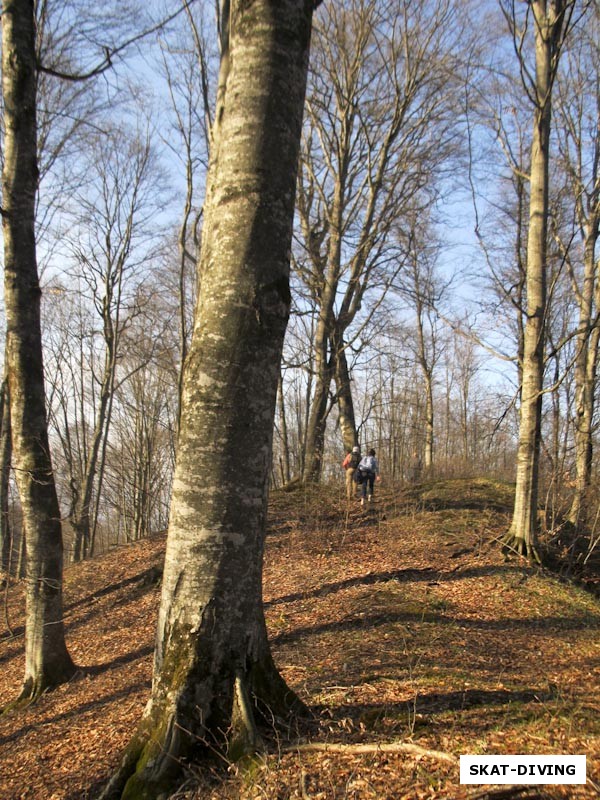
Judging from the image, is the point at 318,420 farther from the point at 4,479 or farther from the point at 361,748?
the point at 361,748

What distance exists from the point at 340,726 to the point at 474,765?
2.90 feet

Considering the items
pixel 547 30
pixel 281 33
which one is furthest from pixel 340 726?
Result: pixel 547 30

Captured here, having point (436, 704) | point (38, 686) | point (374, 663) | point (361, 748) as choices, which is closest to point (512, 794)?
point (361, 748)

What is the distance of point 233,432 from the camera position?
3.20 meters

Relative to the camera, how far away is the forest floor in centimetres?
304

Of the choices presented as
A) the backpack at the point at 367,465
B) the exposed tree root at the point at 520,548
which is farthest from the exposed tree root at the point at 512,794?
the backpack at the point at 367,465

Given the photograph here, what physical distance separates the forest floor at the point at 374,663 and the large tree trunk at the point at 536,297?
81 centimetres

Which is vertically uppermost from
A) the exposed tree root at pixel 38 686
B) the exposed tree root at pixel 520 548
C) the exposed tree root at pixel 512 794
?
the exposed tree root at pixel 520 548

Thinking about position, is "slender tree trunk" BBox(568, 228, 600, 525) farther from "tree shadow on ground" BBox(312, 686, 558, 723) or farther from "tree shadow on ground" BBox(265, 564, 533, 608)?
"tree shadow on ground" BBox(312, 686, 558, 723)

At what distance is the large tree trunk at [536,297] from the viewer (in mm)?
8141

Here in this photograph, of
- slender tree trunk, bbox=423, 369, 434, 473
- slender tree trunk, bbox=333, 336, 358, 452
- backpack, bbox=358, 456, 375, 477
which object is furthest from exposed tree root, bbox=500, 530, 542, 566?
slender tree trunk, bbox=423, 369, 434, 473

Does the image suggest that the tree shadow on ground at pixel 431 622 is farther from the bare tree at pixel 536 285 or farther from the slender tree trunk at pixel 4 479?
the slender tree trunk at pixel 4 479

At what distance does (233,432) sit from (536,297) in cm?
667

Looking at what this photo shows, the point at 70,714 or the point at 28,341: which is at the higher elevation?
the point at 28,341
